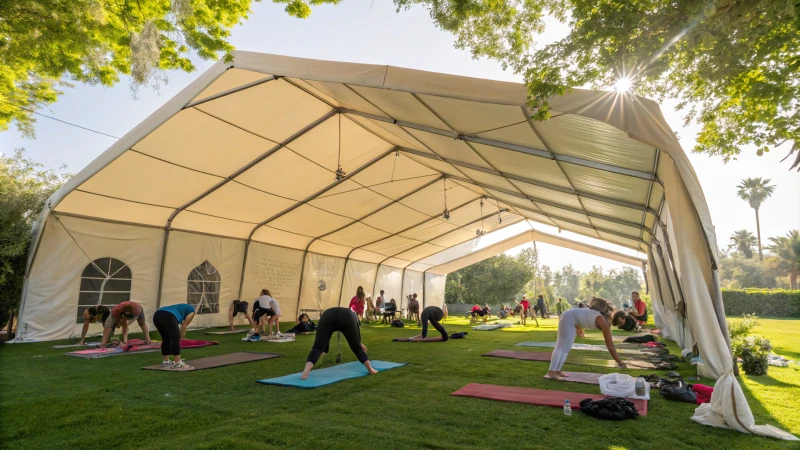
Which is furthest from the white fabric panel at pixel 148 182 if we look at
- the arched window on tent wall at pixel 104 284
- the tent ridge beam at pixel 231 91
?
the tent ridge beam at pixel 231 91

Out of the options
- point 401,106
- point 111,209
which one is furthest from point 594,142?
point 111,209

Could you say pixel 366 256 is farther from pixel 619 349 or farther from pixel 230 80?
pixel 230 80

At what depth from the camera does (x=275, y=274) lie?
48.4 ft

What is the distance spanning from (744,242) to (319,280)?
276 feet

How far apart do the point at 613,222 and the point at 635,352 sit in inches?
147

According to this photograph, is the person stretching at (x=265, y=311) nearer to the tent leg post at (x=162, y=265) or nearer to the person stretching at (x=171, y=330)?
the tent leg post at (x=162, y=265)

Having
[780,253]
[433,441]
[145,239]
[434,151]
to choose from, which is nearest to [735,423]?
[433,441]

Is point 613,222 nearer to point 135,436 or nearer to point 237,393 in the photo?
point 237,393

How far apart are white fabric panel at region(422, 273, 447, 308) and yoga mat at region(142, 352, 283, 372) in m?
17.0

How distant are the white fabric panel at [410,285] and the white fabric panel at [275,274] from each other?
25.9ft

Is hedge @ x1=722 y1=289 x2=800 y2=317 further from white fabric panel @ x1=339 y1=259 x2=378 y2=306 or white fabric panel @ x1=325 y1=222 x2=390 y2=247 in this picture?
white fabric panel @ x1=325 y1=222 x2=390 y2=247

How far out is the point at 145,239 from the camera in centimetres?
1106

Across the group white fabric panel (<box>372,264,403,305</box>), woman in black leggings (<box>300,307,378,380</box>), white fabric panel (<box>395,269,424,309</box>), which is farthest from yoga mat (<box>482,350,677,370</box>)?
white fabric panel (<box>395,269,424,309</box>)

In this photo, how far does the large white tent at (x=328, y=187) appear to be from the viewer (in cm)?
526
